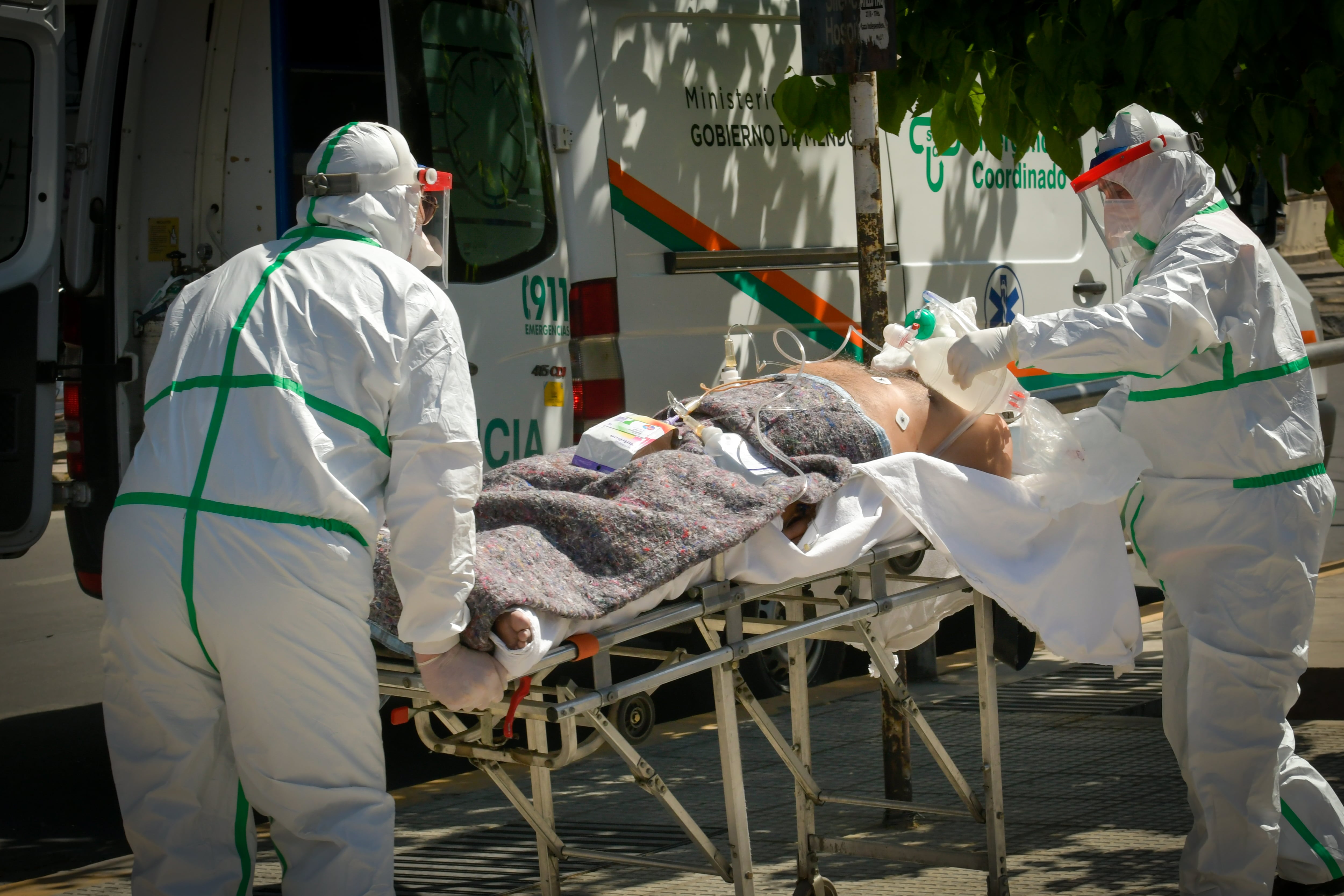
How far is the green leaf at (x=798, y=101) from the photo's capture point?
4.90 metres

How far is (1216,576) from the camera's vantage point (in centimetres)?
Result: 352

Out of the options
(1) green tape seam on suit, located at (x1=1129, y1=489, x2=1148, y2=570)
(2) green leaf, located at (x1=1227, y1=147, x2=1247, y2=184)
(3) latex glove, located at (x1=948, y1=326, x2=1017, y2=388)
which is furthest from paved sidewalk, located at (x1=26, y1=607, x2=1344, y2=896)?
→ (2) green leaf, located at (x1=1227, y1=147, x2=1247, y2=184)

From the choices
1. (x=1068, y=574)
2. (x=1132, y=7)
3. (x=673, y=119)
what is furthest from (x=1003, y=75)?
(x=1068, y=574)

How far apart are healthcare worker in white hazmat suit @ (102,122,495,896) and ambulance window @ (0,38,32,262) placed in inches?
99.5

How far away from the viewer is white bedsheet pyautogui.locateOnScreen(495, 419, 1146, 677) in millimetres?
3344

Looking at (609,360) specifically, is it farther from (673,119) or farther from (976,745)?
(976,745)

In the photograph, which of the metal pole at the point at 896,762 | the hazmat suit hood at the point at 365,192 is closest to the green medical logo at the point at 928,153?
the metal pole at the point at 896,762

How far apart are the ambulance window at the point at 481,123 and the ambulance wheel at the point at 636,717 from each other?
5.46 ft

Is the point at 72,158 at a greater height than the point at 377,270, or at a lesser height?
greater

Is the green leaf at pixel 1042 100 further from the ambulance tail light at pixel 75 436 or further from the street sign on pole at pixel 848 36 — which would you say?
the ambulance tail light at pixel 75 436

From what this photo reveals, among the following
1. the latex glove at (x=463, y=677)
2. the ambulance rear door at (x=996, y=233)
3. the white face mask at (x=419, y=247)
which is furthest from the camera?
the ambulance rear door at (x=996, y=233)

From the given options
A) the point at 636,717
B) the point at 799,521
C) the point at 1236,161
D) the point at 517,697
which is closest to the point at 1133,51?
the point at 1236,161

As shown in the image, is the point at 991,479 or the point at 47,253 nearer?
the point at 991,479

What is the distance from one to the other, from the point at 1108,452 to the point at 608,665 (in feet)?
4.62
